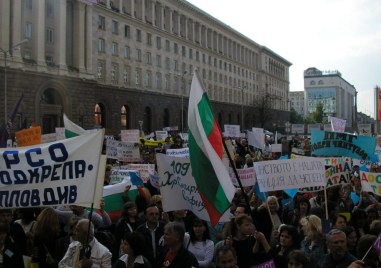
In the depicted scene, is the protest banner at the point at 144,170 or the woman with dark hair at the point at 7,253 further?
the protest banner at the point at 144,170

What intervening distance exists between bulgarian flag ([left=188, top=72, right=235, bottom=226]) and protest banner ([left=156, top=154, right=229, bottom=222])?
829 mm

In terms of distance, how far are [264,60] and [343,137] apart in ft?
297

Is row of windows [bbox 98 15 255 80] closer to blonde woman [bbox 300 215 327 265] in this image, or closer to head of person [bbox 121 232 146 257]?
blonde woman [bbox 300 215 327 265]

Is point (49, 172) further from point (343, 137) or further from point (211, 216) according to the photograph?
point (343, 137)

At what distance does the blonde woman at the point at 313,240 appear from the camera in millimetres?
5405

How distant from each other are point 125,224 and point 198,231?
1124 millimetres

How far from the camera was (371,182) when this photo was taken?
8.85 m

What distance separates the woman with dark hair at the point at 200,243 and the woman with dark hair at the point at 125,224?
2.81 feet

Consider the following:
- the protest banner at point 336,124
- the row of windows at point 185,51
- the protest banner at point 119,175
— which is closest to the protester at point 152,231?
the protest banner at point 119,175

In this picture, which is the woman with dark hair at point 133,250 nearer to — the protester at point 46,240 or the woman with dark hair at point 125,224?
the protester at point 46,240

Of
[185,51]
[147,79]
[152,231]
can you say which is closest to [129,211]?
[152,231]

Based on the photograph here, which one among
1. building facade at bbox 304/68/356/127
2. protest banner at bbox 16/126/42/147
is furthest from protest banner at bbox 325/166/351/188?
building facade at bbox 304/68/356/127

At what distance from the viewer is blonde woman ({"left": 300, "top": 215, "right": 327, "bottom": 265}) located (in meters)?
5.41

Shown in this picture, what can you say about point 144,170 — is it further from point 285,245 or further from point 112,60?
point 112,60
